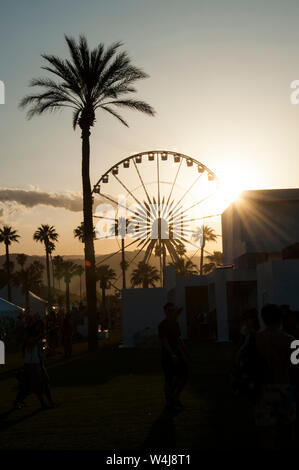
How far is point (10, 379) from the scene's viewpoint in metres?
20.6

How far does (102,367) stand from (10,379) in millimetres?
3486

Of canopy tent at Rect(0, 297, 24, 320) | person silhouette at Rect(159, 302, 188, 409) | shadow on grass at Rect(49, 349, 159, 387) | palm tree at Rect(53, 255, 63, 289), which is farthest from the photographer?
palm tree at Rect(53, 255, 63, 289)

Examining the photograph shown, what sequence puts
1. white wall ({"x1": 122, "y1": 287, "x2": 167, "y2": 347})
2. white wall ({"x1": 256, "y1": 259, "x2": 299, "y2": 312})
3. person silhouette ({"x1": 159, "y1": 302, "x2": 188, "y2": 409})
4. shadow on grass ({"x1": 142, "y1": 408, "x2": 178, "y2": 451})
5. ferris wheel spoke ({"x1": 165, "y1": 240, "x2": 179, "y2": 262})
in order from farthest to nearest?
ferris wheel spoke ({"x1": 165, "y1": 240, "x2": 179, "y2": 262})
white wall ({"x1": 122, "y1": 287, "x2": 167, "y2": 347})
white wall ({"x1": 256, "y1": 259, "x2": 299, "y2": 312})
person silhouette ({"x1": 159, "y1": 302, "x2": 188, "y2": 409})
shadow on grass ({"x1": 142, "y1": 408, "x2": 178, "y2": 451})

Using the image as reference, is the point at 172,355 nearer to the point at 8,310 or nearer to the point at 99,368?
the point at 99,368

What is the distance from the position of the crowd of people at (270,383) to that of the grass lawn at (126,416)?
2163mm

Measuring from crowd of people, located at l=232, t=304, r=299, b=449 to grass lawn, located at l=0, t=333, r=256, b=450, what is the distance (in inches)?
85.1

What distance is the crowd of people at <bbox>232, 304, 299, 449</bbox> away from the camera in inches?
277

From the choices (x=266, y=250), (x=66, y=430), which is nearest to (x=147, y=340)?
(x=266, y=250)

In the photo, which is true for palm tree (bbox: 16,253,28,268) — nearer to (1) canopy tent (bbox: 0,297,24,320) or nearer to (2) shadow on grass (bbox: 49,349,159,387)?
(1) canopy tent (bbox: 0,297,24,320)

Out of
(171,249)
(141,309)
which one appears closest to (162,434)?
(141,309)

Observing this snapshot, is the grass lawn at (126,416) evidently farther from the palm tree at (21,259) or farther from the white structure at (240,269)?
the palm tree at (21,259)

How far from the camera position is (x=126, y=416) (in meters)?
12.3

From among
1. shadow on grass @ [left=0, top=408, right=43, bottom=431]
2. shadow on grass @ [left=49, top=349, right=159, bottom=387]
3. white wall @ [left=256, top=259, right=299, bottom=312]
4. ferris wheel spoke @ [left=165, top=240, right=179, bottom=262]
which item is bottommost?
shadow on grass @ [left=49, top=349, right=159, bottom=387]

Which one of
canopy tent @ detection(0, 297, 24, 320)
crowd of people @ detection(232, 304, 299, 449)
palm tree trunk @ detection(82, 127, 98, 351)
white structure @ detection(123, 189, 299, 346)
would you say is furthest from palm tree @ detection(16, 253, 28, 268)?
crowd of people @ detection(232, 304, 299, 449)
